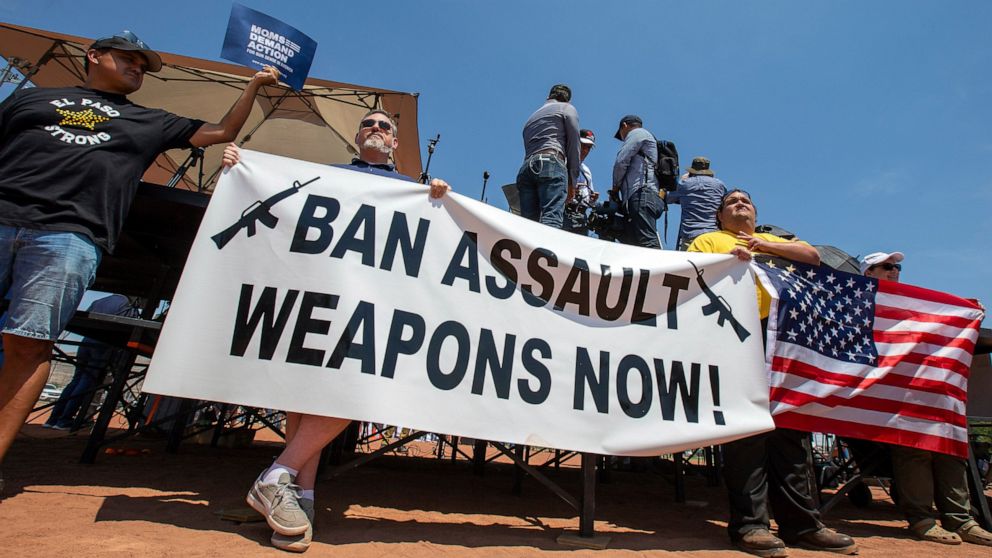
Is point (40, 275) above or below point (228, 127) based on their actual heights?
below

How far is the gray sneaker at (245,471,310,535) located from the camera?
205 cm

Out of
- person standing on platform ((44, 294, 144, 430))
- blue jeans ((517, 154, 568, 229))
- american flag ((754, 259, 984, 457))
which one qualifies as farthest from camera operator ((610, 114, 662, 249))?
person standing on platform ((44, 294, 144, 430))

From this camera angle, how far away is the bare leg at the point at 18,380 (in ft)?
7.36

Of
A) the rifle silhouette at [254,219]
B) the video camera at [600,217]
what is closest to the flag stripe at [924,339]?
the video camera at [600,217]

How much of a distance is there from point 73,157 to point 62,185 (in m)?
0.16

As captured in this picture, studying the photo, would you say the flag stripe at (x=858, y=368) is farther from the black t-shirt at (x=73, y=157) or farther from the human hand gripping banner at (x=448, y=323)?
the black t-shirt at (x=73, y=157)

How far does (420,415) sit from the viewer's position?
2.37 metres

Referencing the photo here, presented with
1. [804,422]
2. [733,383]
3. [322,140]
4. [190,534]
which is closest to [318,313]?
[190,534]

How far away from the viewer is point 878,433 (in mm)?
3406

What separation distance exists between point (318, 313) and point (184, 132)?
146 centimetres

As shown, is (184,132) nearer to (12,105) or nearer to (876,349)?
(12,105)

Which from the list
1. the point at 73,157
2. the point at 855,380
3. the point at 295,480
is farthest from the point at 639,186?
the point at 73,157

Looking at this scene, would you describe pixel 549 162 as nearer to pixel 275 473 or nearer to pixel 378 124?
pixel 378 124

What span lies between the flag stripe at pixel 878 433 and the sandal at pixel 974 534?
1.55 ft
